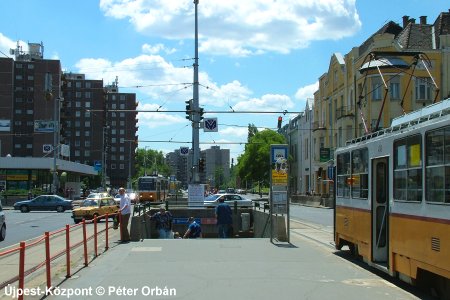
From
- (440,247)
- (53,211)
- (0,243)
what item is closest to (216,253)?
(440,247)

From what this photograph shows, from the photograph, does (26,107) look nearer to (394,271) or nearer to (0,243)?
(0,243)

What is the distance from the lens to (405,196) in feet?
31.6

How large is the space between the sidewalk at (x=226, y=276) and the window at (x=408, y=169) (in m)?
1.65

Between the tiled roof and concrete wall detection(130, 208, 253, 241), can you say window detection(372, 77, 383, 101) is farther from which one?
concrete wall detection(130, 208, 253, 241)

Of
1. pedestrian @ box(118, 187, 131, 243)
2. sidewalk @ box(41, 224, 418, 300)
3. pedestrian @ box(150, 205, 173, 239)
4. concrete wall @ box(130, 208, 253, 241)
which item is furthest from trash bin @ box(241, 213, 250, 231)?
sidewalk @ box(41, 224, 418, 300)

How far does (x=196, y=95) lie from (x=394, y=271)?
23321mm

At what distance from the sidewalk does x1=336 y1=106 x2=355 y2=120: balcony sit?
41.0 metres

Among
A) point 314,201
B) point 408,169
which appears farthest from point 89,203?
point 314,201

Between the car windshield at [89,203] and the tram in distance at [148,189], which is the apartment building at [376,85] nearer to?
the tram in distance at [148,189]

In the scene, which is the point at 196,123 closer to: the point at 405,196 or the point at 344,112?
the point at 405,196

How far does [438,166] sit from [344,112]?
5094cm

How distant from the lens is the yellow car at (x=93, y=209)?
3247 cm

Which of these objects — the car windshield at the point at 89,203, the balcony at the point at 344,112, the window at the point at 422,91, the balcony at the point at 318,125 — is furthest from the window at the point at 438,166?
the balcony at the point at 318,125

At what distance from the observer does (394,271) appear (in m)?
10.3
